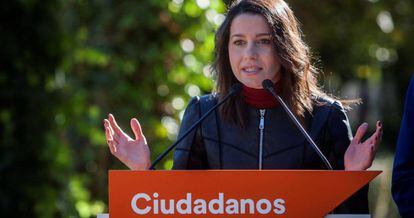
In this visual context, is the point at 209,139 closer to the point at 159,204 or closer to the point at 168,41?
the point at 159,204

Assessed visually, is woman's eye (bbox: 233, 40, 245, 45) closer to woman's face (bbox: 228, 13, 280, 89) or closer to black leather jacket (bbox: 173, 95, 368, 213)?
woman's face (bbox: 228, 13, 280, 89)

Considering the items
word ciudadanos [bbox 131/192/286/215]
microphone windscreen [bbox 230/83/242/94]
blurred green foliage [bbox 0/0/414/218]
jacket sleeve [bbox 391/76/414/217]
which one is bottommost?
word ciudadanos [bbox 131/192/286/215]

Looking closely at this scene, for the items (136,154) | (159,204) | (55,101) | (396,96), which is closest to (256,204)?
(159,204)

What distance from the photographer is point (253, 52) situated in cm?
359

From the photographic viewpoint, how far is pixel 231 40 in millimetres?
3707

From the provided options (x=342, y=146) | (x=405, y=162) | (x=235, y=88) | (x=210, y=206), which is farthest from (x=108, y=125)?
(x=405, y=162)

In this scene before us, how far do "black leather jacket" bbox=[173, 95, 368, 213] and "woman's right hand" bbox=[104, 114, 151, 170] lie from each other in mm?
165

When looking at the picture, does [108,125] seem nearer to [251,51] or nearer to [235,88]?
[235,88]

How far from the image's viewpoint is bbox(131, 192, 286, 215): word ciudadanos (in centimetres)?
319

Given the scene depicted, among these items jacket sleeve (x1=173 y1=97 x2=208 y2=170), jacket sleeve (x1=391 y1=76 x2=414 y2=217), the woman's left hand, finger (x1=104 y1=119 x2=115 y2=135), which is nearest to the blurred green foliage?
jacket sleeve (x1=173 y1=97 x2=208 y2=170)

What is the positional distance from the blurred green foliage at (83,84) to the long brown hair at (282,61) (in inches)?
115

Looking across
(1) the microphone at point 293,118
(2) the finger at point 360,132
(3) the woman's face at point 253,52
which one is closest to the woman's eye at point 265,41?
(3) the woman's face at point 253,52

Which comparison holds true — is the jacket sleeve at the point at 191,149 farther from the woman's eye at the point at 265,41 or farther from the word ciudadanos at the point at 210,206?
the word ciudadanos at the point at 210,206

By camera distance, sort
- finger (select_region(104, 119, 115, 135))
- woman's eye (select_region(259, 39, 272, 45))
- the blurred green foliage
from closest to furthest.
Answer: finger (select_region(104, 119, 115, 135)) < woman's eye (select_region(259, 39, 272, 45)) < the blurred green foliage
